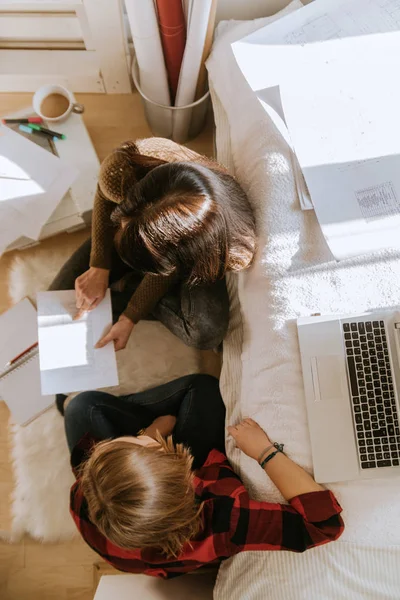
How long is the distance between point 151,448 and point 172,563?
0.73 ft

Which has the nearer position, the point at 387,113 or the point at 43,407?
the point at 387,113

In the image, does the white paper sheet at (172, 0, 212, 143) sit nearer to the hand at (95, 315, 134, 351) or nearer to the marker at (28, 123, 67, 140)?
the marker at (28, 123, 67, 140)

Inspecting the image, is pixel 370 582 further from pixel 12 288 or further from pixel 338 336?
pixel 12 288

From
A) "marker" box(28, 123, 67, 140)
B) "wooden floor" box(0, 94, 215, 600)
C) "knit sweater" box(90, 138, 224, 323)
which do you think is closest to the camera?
"knit sweater" box(90, 138, 224, 323)

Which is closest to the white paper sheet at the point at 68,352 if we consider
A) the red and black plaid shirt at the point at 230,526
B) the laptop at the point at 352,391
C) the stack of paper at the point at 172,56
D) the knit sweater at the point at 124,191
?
the knit sweater at the point at 124,191

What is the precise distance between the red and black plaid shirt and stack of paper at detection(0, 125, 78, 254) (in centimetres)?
67

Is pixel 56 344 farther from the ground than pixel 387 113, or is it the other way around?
pixel 387 113

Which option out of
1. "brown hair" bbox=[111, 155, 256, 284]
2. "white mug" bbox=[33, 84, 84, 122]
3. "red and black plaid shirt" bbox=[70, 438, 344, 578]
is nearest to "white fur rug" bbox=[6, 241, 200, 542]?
"red and black plaid shirt" bbox=[70, 438, 344, 578]

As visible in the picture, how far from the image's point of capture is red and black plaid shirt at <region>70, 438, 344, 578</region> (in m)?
0.85

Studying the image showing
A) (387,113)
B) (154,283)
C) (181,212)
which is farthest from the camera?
(154,283)

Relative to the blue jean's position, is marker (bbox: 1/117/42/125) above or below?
above

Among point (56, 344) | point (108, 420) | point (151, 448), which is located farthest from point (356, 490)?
point (56, 344)

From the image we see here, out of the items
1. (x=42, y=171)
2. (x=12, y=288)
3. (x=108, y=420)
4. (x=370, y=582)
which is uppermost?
(x=42, y=171)

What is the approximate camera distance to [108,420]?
1.11 meters
